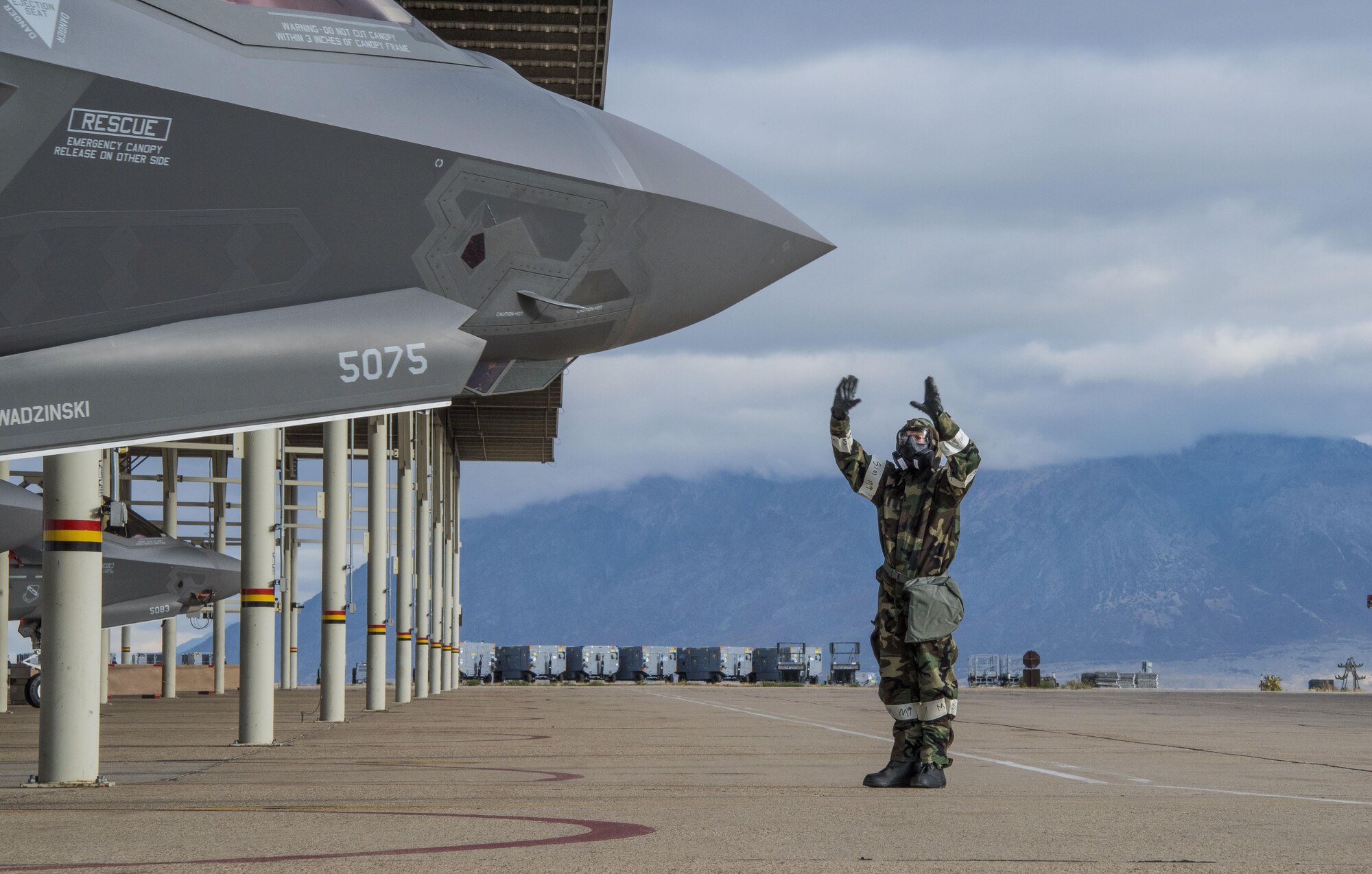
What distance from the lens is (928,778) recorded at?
10289 mm

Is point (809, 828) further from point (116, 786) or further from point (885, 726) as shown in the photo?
point (885, 726)

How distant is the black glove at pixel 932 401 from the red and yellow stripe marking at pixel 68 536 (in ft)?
20.5

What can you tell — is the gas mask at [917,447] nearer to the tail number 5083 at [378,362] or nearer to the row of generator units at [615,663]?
the tail number 5083 at [378,362]

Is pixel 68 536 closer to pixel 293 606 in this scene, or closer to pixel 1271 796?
pixel 1271 796

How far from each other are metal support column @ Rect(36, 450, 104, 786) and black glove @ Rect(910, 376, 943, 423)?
243 inches

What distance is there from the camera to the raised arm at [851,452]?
10445 millimetres

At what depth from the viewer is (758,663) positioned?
88438 mm

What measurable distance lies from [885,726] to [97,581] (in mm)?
14923

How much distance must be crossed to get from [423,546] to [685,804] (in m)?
32.8

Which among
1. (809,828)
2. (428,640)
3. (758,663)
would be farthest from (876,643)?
(758,663)

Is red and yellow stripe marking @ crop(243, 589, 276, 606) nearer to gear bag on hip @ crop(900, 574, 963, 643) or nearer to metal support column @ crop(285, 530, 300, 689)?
gear bag on hip @ crop(900, 574, 963, 643)

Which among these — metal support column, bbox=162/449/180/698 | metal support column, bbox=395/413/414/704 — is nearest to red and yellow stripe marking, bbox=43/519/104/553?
metal support column, bbox=395/413/414/704

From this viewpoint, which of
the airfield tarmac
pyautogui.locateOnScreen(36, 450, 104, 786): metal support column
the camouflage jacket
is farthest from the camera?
pyautogui.locateOnScreen(36, 450, 104, 786): metal support column

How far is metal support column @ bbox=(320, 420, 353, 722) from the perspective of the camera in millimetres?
22328
